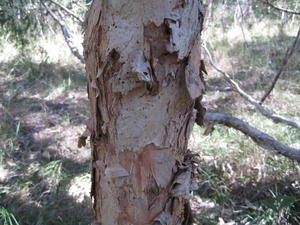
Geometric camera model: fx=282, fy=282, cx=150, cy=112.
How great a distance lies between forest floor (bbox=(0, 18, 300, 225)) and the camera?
2121mm

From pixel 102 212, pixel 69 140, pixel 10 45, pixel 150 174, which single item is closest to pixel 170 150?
pixel 150 174

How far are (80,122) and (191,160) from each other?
9.00ft

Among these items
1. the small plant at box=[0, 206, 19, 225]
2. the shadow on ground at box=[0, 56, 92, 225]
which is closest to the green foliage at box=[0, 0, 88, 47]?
the shadow on ground at box=[0, 56, 92, 225]

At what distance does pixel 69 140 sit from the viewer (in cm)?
309

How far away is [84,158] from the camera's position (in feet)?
9.23

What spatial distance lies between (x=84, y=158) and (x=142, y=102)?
7.31 feet

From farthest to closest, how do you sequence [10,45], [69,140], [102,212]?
1. [10,45]
2. [69,140]
3. [102,212]

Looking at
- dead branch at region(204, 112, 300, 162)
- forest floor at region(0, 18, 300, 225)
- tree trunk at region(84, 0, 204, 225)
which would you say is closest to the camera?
tree trunk at region(84, 0, 204, 225)

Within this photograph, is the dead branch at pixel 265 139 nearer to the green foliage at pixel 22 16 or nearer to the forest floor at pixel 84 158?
the forest floor at pixel 84 158

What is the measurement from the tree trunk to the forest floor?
4.40ft

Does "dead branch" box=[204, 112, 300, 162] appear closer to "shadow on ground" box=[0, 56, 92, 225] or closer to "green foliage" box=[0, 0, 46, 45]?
"shadow on ground" box=[0, 56, 92, 225]

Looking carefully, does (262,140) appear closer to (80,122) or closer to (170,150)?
(170,150)

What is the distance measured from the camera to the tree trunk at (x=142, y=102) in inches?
26.9

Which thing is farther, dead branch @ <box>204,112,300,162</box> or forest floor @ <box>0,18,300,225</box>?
forest floor @ <box>0,18,300,225</box>
